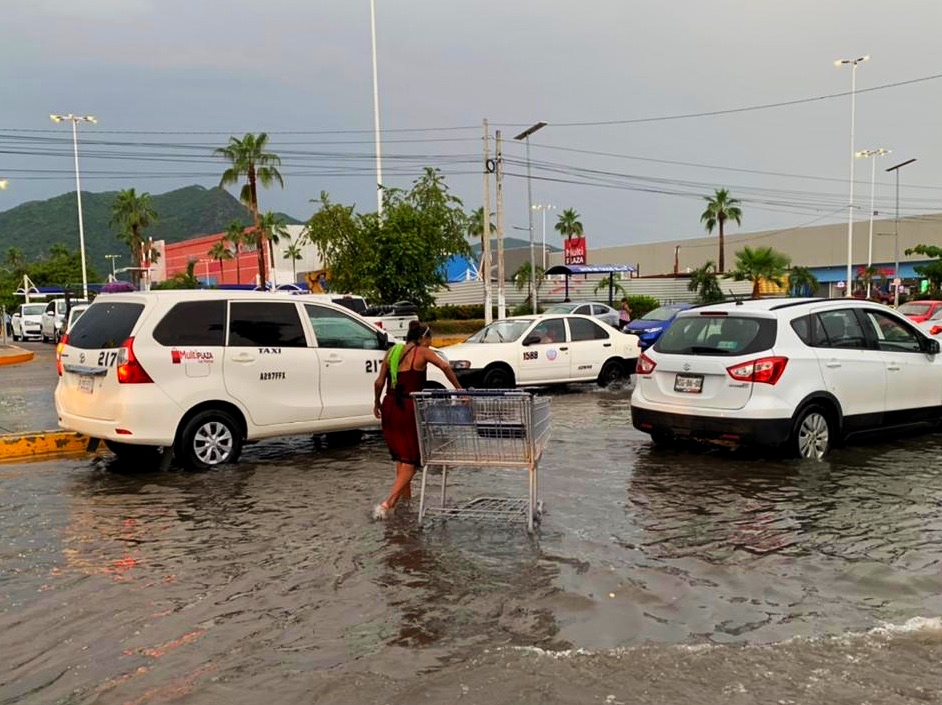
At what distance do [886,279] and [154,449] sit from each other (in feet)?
209

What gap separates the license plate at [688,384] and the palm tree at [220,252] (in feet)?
261

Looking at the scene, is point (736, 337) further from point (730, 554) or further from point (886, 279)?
point (886, 279)

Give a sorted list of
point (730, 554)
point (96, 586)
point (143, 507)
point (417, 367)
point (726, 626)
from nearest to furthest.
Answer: point (726, 626) < point (96, 586) < point (730, 554) < point (417, 367) < point (143, 507)

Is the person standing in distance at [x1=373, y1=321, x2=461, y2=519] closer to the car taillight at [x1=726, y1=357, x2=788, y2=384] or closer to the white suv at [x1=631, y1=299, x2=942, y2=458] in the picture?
the white suv at [x1=631, y1=299, x2=942, y2=458]

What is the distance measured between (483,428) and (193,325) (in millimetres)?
4123

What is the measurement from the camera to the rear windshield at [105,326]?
27.6 ft

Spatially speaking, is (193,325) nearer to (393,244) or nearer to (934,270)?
(393,244)

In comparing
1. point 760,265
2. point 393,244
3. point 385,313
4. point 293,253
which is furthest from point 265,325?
point 293,253

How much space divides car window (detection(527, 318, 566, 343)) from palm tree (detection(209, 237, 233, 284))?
73.0 meters

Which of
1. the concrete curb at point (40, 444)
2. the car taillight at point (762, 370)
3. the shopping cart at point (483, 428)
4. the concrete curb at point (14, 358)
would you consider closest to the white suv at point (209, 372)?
the concrete curb at point (40, 444)

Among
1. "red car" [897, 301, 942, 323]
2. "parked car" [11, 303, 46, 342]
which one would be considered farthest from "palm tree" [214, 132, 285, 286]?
"red car" [897, 301, 942, 323]

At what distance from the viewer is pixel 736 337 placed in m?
8.63

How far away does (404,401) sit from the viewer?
6.61 m

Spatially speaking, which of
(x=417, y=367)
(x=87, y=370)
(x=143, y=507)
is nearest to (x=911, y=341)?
(x=417, y=367)
